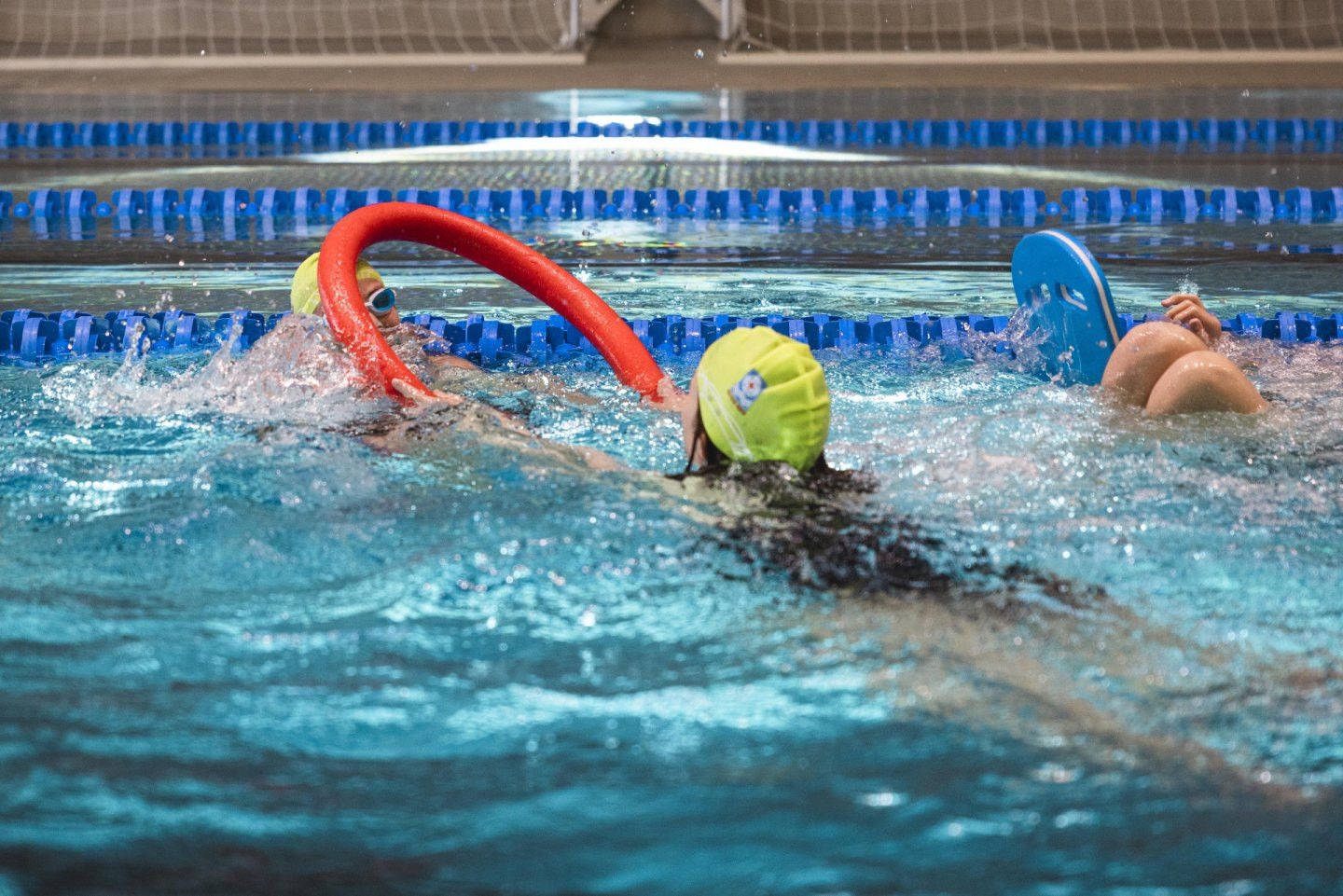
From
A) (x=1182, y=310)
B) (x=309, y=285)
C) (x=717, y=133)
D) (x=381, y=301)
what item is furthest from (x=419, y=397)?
(x=717, y=133)

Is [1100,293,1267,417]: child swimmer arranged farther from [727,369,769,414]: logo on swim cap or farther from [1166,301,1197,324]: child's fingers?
[727,369,769,414]: logo on swim cap

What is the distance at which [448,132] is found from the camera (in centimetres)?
1104

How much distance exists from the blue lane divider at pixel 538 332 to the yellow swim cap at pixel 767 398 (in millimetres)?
2552

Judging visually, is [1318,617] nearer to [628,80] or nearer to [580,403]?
[580,403]

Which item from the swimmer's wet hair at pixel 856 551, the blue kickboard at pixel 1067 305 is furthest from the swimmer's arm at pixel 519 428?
the blue kickboard at pixel 1067 305

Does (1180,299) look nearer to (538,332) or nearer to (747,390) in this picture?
(747,390)

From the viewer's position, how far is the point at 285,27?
51.8 ft

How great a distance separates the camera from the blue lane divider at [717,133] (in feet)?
35.6

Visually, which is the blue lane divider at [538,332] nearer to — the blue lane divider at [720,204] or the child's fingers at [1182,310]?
the child's fingers at [1182,310]

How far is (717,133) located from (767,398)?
838 cm

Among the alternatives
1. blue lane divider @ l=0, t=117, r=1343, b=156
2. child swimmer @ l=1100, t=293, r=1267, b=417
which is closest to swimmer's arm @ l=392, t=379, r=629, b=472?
child swimmer @ l=1100, t=293, r=1267, b=417

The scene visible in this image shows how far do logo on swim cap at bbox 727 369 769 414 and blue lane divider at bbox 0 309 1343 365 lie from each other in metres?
2.62

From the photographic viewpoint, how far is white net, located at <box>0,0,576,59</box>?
50.5 ft

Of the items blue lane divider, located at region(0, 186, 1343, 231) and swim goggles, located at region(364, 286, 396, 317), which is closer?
swim goggles, located at region(364, 286, 396, 317)
